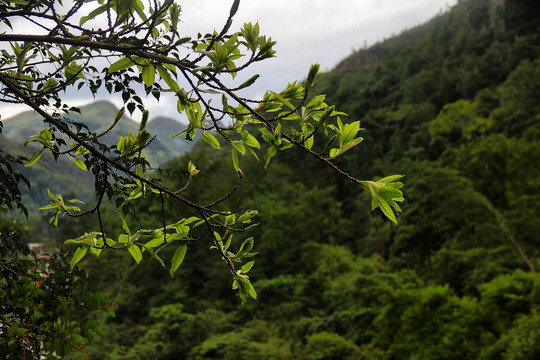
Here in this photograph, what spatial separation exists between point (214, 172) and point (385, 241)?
259 inches

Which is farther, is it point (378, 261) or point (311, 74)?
point (378, 261)

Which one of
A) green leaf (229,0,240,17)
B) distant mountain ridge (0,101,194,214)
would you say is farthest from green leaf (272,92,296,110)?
distant mountain ridge (0,101,194,214)

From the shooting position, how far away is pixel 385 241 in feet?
43.9

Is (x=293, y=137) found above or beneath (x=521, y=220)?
above

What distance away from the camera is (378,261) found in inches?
440

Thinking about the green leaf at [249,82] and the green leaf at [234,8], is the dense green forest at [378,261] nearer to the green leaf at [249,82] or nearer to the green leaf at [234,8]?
the green leaf at [249,82]

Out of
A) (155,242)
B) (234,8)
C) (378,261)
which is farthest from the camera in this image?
(378,261)

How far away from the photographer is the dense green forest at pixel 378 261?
16.8ft

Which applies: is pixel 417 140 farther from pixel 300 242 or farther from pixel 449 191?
pixel 449 191

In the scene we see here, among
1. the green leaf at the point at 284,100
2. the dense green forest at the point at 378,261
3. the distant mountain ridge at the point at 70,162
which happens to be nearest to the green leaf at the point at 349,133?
the green leaf at the point at 284,100

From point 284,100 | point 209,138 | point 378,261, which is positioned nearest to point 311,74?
point 284,100

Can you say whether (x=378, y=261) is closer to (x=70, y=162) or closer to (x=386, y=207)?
(x=386, y=207)

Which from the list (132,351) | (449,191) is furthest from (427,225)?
(132,351)

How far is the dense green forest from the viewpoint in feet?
16.8
